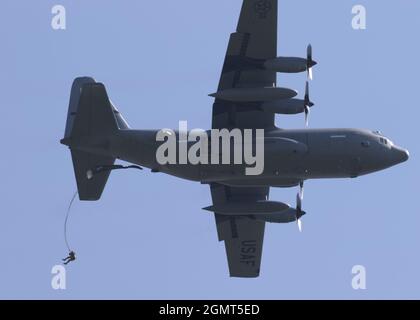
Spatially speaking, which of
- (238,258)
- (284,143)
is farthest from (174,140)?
(238,258)

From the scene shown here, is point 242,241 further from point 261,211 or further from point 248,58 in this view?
point 248,58

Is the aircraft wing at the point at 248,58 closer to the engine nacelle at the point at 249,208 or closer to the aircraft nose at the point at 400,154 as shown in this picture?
the engine nacelle at the point at 249,208

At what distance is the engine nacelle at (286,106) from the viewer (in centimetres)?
4597

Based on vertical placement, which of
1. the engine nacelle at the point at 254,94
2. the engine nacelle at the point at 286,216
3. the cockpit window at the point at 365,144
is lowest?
the engine nacelle at the point at 286,216

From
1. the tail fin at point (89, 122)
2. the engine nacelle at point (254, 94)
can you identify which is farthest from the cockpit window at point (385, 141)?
the tail fin at point (89, 122)

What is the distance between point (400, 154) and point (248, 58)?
806cm

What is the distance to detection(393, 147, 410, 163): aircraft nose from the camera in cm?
4672

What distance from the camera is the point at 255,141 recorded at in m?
45.9

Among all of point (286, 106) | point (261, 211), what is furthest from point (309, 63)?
point (261, 211)

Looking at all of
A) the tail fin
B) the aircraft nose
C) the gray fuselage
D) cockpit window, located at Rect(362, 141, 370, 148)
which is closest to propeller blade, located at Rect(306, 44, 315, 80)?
the gray fuselage

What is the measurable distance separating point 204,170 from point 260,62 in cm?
536

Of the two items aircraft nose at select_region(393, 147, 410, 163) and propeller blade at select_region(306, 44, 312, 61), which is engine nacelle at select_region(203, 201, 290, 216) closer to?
aircraft nose at select_region(393, 147, 410, 163)

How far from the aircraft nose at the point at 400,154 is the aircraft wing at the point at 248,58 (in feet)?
18.6

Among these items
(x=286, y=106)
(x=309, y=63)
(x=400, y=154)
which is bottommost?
(x=400, y=154)
